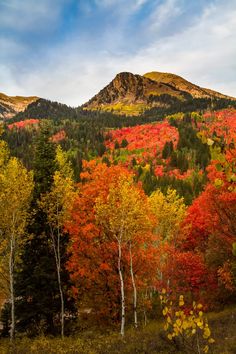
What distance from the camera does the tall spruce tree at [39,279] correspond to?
27.2m

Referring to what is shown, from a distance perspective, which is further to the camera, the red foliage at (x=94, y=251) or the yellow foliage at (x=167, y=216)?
the yellow foliage at (x=167, y=216)

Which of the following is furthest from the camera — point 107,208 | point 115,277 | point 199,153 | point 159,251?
point 199,153

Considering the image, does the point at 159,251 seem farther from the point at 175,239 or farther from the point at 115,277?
the point at 175,239

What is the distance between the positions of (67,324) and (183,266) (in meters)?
13.6

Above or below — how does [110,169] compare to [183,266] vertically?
above

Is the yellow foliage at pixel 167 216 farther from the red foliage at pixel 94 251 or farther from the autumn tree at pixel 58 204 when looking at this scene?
the autumn tree at pixel 58 204

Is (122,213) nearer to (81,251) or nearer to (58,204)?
(81,251)

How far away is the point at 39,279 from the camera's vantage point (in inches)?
1091

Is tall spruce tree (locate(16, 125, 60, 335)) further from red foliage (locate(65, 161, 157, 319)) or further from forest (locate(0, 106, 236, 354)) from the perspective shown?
red foliage (locate(65, 161, 157, 319))

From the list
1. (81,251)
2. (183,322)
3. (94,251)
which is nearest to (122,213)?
(94,251)

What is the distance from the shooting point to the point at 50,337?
26391 millimetres

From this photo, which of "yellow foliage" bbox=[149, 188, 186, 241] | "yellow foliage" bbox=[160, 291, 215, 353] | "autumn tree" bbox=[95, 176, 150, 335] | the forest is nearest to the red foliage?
the forest

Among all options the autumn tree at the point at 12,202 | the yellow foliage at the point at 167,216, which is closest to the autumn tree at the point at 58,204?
the autumn tree at the point at 12,202

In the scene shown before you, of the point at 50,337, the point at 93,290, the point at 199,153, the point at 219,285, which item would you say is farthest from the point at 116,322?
the point at 199,153
